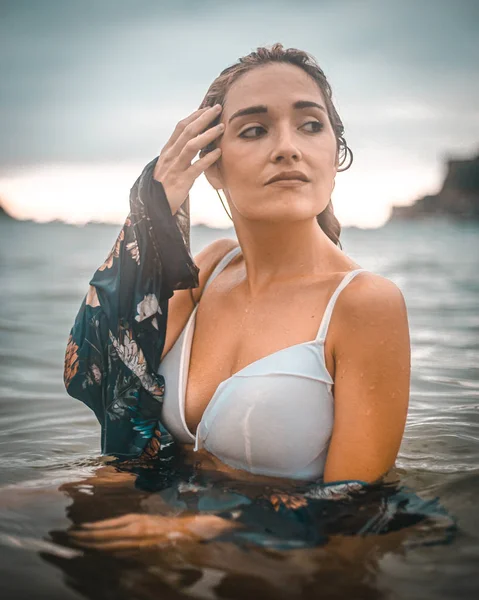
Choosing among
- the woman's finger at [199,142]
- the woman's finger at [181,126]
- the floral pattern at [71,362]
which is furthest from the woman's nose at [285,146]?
the floral pattern at [71,362]

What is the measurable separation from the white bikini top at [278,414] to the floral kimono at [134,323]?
Result: 32 cm

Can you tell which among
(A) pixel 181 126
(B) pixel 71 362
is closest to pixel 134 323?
(B) pixel 71 362

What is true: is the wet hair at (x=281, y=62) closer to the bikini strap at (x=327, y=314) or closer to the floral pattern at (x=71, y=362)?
the bikini strap at (x=327, y=314)

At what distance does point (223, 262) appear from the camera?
11.5 feet

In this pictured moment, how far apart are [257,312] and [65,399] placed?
2499 millimetres

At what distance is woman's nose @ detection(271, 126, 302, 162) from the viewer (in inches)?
112

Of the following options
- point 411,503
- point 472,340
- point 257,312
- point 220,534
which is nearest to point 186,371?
point 257,312

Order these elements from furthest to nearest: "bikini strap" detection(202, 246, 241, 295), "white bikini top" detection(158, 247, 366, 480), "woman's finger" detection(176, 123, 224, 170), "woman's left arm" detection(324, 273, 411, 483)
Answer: "bikini strap" detection(202, 246, 241, 295)
"woman's finger" detection(176, 123, 224, 170)
"white bikini top" detection(158, 247, 366, 480)
"woman's left arm" detection(324, 273, 411, 483)

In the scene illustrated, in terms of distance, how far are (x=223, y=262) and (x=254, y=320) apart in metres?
0.53

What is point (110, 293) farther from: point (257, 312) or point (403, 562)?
point (403, 562)

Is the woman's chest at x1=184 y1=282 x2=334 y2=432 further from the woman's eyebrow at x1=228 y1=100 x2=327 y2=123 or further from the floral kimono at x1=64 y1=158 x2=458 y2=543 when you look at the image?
the woman's eyebrow at x1=228 y1=100 x2=327 y2=123

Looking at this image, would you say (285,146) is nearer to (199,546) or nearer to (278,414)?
(278,414)

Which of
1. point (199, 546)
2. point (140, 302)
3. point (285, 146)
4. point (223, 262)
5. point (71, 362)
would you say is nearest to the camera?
point (199, 546)

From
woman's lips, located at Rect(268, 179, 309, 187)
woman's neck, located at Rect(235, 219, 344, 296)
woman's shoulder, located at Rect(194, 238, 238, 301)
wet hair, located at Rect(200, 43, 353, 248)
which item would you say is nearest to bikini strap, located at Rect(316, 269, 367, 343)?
woman's neck, located at Rect(235, 219, 344, 296)
